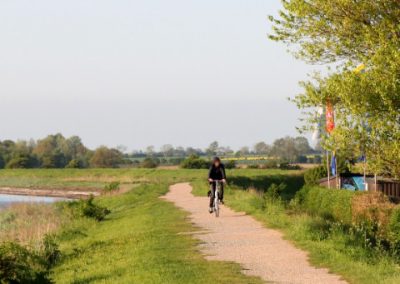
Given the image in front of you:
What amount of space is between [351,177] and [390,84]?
65.9ft

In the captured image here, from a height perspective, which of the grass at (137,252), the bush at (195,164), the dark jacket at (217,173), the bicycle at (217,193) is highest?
the bush at (195,164)

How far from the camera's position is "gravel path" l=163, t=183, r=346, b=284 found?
43.2 feet

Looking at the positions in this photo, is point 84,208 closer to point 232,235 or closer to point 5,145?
point 232,235

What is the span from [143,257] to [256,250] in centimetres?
240

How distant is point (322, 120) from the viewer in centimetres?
Answer: 2461

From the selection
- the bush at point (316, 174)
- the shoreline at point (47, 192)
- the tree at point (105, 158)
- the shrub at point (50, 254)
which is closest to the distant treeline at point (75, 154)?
the tree at point (105, 158)

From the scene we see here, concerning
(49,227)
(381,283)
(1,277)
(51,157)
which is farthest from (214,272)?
(51,157)

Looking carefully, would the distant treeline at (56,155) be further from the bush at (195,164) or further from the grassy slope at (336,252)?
the grassy slope at (336,252)

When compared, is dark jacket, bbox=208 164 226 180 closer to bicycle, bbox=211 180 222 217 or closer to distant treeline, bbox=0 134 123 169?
bicycle, bbox=211 180 222 217

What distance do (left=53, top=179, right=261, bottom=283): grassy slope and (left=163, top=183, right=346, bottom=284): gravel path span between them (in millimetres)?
398

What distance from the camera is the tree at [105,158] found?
405ft

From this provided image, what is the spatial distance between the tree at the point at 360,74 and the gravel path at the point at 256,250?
153 inches

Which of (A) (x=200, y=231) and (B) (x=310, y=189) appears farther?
(B) (x=310, y=189)

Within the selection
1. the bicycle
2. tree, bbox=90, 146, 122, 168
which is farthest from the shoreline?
tree, bbox=90, 146, 122, 168
